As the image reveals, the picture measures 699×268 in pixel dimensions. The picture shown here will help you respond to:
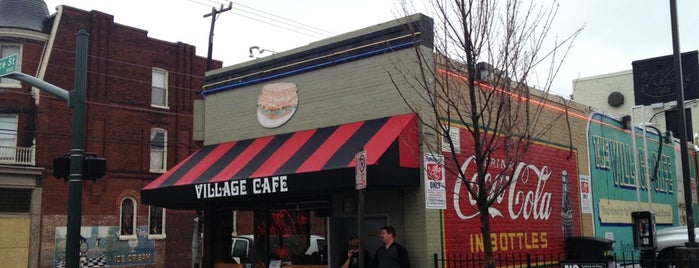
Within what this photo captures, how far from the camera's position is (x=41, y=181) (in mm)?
27656

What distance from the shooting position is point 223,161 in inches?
533

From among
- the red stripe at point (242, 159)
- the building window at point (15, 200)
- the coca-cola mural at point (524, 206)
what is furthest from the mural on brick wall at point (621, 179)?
the building window at point (15, 200)

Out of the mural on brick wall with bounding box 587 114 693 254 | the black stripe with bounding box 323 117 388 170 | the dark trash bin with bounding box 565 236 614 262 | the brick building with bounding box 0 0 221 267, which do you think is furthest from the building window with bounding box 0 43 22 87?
the dark trash bin with bounding box 565 236 614 262

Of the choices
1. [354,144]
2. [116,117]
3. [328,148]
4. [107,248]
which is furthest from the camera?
[116,117]

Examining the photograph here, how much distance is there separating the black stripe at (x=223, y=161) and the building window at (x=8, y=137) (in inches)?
680

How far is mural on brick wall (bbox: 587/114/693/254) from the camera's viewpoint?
16438 mm

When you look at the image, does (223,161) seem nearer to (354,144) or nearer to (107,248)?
(354,144)

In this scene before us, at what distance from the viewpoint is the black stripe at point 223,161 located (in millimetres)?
12961

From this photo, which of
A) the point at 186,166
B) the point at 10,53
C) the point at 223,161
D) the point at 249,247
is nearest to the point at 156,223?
the point at 10,53

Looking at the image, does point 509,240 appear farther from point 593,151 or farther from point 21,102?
point 21,102

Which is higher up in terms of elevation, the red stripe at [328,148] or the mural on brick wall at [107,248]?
the red stripe at [328,148]

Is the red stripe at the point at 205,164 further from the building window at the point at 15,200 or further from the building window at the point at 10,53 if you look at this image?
the building window at the point at 10,53

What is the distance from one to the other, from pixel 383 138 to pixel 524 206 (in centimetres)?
423

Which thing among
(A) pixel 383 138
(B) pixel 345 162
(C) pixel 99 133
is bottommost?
(B) pixel 345 162
